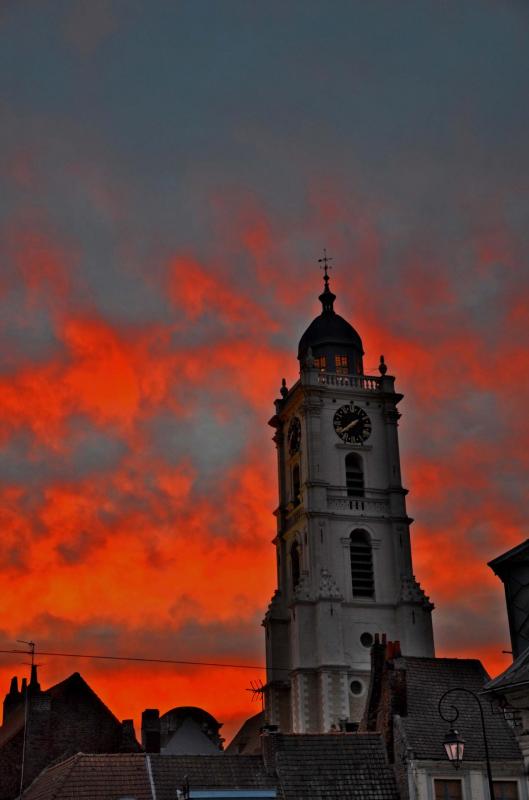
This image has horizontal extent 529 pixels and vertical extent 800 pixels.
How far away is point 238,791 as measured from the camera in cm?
3506

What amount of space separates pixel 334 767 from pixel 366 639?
1546 inches

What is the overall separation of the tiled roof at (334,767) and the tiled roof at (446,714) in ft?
5.58

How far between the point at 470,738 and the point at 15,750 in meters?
21.8

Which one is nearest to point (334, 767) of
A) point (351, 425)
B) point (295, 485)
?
point (351, 425)

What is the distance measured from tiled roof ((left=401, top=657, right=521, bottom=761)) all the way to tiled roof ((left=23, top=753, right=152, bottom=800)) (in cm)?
950

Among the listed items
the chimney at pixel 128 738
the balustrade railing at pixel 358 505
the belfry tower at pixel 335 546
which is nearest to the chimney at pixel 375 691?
the chimney at pixel 128 738

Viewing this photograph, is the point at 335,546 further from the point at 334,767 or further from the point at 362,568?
the point at 334,767

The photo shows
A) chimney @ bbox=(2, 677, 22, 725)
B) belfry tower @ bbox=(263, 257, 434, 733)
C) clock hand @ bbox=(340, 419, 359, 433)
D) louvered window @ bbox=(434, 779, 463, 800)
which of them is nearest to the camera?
louvered window @ bbox=(434, 779, 463, 800)

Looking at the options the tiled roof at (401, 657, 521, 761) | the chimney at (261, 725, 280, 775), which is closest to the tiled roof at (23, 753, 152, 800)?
the chimney at (261, 725, 280, 775)

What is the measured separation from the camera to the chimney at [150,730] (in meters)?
47.7

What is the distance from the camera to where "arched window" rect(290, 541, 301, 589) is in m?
82.2

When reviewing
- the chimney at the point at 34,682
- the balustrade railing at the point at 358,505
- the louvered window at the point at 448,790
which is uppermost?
the balustrade railing at the point at 358,505

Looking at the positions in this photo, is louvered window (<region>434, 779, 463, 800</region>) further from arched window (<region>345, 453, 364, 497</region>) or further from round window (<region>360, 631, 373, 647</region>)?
arched window (<region>345, 453, 364, 497</region>)

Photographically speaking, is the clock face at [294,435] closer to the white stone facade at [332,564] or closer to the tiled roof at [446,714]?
the white stone facade at [332,564]
